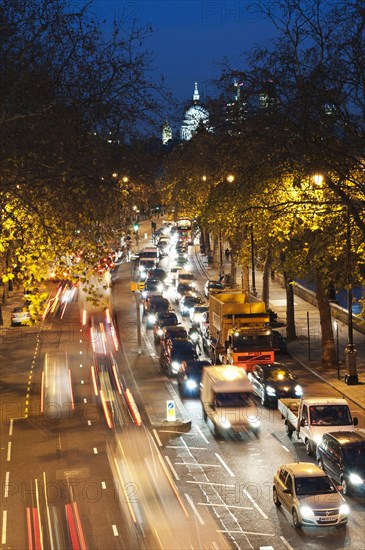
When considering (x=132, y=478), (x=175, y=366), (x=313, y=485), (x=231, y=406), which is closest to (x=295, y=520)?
(x=313, y=485)

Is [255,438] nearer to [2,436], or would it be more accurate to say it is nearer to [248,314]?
[2,436]

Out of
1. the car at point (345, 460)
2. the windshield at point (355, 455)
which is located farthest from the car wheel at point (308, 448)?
the windshield at point (355, 455)

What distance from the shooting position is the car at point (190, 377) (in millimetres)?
39156

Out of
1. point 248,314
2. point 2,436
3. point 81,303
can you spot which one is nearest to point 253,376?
point 248,314

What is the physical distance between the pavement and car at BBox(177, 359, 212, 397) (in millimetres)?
507

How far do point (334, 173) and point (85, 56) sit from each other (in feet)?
41.7

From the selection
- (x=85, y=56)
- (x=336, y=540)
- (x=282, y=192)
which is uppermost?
(x=85, y=56)

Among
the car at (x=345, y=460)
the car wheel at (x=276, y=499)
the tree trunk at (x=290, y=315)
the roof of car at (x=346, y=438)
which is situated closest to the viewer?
the car wheel at (x=276, y=499)

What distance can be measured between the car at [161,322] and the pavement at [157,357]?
0.69 meters

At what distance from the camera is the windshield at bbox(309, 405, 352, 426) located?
30219 mm

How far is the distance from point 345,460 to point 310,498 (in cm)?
323

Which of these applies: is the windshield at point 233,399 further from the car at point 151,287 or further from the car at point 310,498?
the car at point 151,287

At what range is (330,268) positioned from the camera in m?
39.3

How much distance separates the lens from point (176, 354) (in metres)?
43.6
